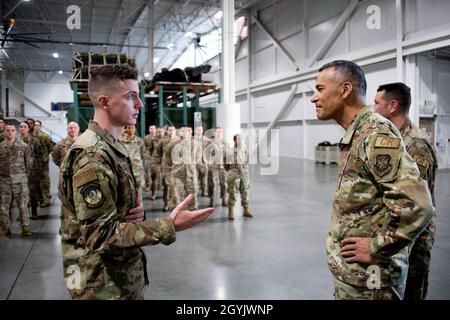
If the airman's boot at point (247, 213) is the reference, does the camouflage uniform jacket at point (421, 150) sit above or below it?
above

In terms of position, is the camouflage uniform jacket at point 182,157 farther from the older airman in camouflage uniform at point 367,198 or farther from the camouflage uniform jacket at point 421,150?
the older airman in camouflage uniform at point 367,198

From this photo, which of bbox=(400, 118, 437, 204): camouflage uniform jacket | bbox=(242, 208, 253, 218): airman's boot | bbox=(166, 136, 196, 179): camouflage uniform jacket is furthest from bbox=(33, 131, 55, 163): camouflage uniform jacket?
bbox=(400, 118, 437, 204): camouflage uniform jacket

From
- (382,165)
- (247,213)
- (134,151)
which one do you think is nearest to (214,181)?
(247,213)

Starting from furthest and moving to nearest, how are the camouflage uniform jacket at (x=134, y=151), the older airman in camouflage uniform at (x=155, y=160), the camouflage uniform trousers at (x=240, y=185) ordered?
1. the older airman in camouflage uniform at (x=155, y=160)
2. the camouflage uniform jacket at (x=134, y=151)
3. the camouflage uniform trousers at (x=240, y=185)

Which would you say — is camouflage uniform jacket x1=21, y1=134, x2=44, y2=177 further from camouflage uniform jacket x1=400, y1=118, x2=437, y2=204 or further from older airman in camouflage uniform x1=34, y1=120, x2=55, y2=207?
camouflage uniform jacket x1=400, y1=118, x2=437, y2=204

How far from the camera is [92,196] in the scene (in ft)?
4.91

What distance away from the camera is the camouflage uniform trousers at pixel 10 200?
6004 millimetres

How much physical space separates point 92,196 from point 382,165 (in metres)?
1.28

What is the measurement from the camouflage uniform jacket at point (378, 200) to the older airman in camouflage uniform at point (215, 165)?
6597 millimetres

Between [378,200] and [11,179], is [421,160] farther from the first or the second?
[11,179]

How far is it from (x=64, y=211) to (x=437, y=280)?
13.3 feet

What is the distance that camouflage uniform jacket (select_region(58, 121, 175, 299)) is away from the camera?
4.91 feet

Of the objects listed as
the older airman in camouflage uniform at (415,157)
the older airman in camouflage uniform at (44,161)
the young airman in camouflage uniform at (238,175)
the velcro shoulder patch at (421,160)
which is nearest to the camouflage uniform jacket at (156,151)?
the older airman in camouflage uniform at (44,161)

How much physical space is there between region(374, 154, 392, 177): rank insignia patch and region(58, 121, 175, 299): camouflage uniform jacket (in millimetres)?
968
